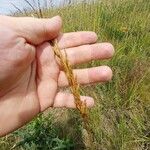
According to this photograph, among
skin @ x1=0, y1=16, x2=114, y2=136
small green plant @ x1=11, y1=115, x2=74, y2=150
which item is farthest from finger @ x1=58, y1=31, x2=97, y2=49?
small green plant @ x1=11, y1=115, x2=74, y2=150

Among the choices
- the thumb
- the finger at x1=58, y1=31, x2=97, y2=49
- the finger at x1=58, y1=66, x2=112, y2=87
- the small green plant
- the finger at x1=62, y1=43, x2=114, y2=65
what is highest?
the thumb

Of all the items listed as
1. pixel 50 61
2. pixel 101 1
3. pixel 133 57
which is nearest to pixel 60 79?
pixel 50 61

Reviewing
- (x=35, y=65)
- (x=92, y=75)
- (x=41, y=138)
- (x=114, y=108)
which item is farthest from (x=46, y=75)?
(x=114, y=108)

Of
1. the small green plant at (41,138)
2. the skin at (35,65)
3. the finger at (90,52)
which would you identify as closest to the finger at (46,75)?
the skin at (35,65)

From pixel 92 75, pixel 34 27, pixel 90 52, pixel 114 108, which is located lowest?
pixel 114 108

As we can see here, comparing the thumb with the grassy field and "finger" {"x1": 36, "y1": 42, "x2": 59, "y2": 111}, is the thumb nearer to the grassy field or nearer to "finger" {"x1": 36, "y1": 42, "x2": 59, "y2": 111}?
"finger" {"x1": 36, "y1": 42, "x2": 59, "y2": 111}

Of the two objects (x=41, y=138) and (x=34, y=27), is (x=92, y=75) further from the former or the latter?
(x=41, y=138)
